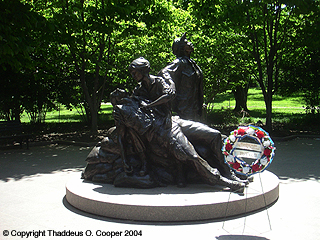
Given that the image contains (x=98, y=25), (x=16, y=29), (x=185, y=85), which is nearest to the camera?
(x=185, y=85)

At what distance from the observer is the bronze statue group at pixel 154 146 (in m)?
5.66

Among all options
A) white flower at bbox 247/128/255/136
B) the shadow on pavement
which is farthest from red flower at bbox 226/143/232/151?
the shadow on pavement

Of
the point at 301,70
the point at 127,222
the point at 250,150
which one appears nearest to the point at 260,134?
the point at 250,150

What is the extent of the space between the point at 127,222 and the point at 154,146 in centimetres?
149

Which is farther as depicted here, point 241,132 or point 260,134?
point 241,132

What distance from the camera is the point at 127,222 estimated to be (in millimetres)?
4816

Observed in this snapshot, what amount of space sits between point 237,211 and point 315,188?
2423 mm

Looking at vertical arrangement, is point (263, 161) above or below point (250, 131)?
below

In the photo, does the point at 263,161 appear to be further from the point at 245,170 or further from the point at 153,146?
the point at 153,146

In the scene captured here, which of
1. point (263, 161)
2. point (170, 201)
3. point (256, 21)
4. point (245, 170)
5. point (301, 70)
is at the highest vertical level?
point (256, 21)

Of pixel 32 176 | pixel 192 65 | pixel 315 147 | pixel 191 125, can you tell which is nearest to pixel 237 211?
pixel 191 125

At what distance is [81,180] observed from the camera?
20.3ft

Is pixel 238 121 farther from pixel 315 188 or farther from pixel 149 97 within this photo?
pixel 149 97
